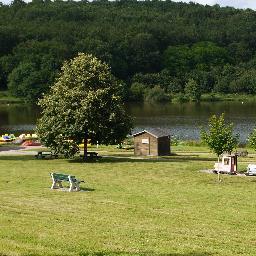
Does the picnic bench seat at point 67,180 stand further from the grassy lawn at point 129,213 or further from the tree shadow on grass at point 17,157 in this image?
the tree shadow on grass at point 17,157

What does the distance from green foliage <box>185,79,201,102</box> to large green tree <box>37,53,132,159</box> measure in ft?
422

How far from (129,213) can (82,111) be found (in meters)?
24.0

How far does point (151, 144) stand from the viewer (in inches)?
2144

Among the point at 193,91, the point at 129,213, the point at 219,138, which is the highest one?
the point at 219,138

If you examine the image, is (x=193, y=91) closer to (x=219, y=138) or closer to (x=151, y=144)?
(x=151, y=144)

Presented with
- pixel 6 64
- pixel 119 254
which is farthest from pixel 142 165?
pixel 6 64

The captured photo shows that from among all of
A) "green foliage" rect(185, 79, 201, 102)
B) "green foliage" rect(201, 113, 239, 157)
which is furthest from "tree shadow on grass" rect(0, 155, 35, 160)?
"green foliage" rect(185, 79, 201, 102)

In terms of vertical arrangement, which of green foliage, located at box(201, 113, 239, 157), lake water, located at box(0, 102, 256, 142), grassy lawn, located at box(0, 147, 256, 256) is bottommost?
lake water, located at box(0, 102, 256, 142)

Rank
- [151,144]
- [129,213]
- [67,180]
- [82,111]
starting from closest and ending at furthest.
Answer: [129,213] → [67,180] → [82,111] → [151,144]

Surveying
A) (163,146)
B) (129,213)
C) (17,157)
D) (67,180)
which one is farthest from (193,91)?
(129,213)

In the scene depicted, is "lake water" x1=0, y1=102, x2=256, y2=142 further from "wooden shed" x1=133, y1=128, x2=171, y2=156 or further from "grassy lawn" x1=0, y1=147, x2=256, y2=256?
"grassy lawn" x1=0, y1=147, x2=256, y2=256

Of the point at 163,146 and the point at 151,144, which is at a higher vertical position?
the point at 151,144

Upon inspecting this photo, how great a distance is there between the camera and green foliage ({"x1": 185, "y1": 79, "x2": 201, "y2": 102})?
177975 mm

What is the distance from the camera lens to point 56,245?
17.0 m
